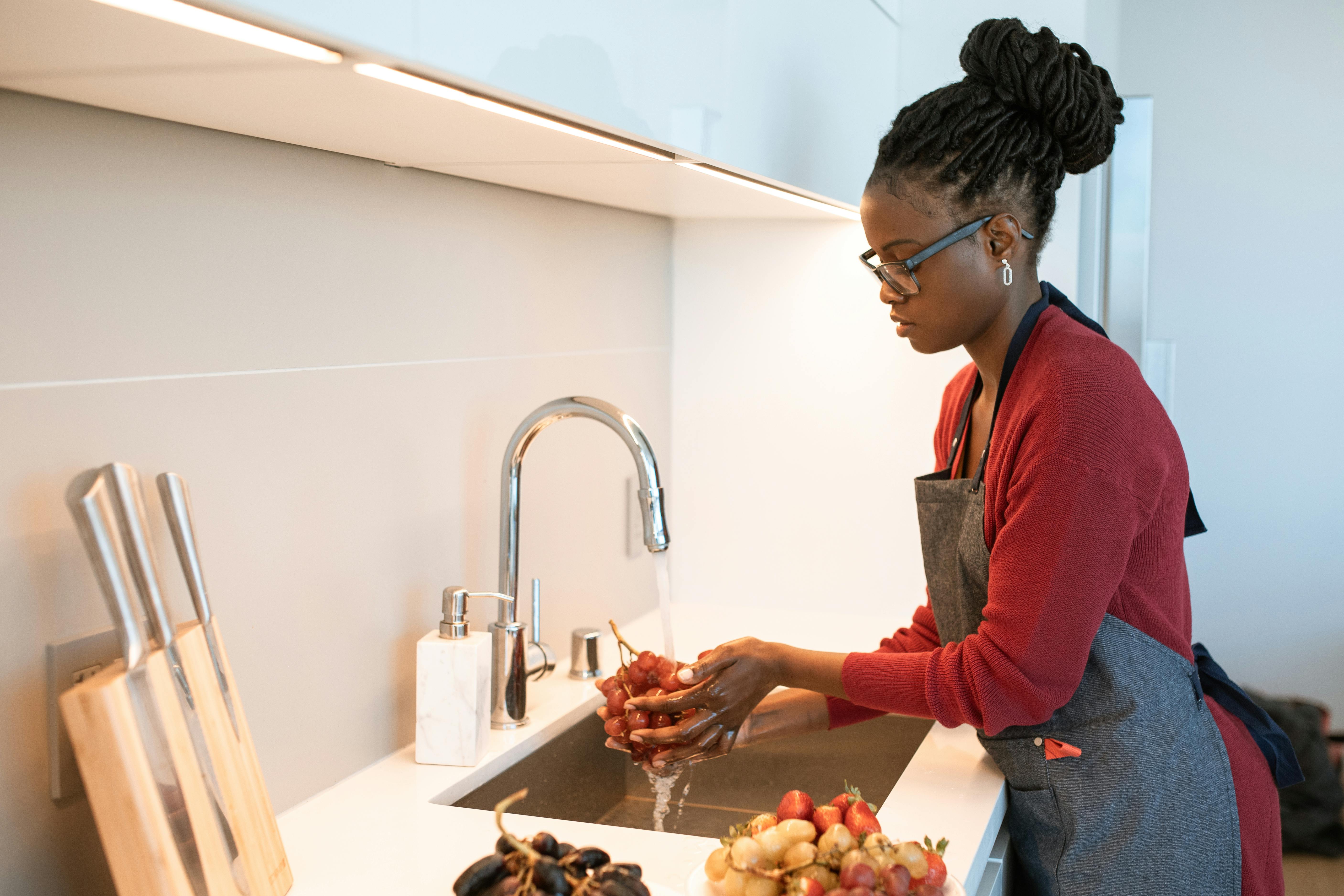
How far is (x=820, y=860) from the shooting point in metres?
0.81

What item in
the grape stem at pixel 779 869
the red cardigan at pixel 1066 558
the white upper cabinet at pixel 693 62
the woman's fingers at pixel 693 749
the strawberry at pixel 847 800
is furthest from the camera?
the woman's fingers at pixel 693 749

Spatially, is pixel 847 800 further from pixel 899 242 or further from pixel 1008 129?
pixel 1008 129

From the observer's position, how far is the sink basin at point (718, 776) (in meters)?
1.41

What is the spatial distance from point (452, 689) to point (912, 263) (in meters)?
0.67

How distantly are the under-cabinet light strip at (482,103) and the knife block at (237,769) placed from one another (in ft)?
1.47

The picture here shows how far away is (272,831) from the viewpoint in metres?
0.93

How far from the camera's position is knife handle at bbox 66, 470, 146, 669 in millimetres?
776

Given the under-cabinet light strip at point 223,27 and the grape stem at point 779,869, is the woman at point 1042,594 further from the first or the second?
the under-cabinet light strip at point 223,27

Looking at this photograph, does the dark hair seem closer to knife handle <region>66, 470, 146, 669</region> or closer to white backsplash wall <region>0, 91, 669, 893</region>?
white backsplash wall <region>0, 91, 669, 893</region>

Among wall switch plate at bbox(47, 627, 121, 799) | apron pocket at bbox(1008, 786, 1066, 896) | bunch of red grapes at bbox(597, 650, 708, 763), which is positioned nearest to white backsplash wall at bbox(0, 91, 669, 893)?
wall switch plate at bbox(47, 627, 121, 799)

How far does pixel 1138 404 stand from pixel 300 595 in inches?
33.5

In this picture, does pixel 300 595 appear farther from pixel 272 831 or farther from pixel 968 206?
pixel 968 206

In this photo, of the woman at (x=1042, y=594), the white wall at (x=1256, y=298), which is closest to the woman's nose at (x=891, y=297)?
the woman at (x=1042, y=594)

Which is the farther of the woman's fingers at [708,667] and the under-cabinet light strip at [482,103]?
the woman's fingers at [708,667]
